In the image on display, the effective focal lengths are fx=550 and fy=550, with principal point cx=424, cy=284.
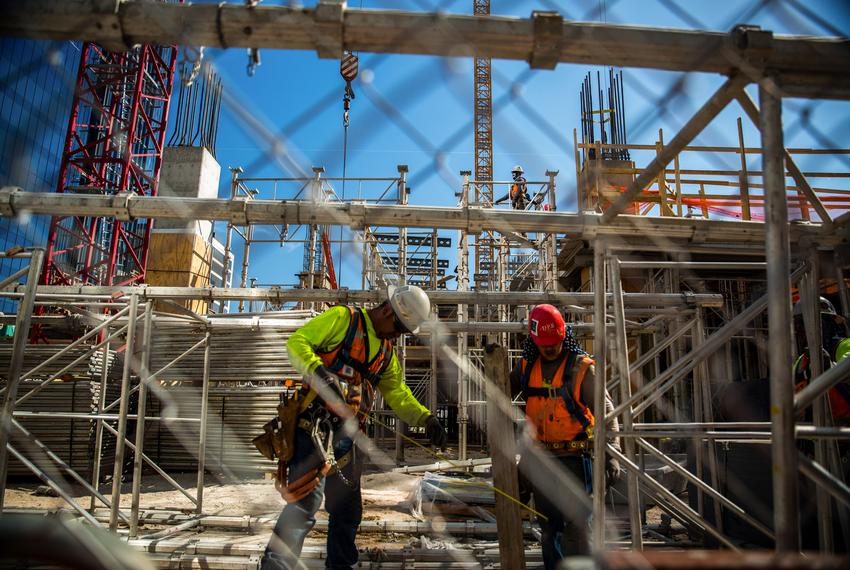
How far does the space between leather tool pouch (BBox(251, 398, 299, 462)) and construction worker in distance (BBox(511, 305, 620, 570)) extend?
1.76 metres

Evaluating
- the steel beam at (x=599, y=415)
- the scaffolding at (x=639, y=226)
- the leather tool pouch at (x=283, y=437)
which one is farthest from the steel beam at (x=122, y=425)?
the steel beam at (x=599, y=415)

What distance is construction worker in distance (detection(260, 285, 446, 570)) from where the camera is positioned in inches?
148

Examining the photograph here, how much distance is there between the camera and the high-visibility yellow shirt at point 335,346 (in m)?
3.79

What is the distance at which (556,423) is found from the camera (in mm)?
4254

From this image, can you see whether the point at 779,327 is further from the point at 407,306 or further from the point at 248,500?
the point at 248,500

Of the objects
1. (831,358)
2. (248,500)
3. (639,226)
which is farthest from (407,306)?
(248,500)

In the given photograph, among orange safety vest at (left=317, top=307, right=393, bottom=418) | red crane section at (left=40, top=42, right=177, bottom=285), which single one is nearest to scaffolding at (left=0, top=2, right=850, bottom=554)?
orange safety vest at (left=317, top=307, right=393, bottom=418)

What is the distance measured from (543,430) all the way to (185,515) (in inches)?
213

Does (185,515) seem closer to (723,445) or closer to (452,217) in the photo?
(452,217)

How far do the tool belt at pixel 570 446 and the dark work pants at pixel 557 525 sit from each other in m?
0.07

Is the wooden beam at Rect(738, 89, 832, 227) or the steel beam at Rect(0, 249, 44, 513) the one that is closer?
the wooden beam at Rect(738, 89, 832, 227)

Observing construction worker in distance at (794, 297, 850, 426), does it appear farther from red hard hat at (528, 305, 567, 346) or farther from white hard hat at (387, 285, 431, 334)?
white hard hat at (387, 285, 431, 334)

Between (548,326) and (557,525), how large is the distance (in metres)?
1.47

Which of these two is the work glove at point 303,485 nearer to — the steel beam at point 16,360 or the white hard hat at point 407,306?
the white hard hat at point 407,306
